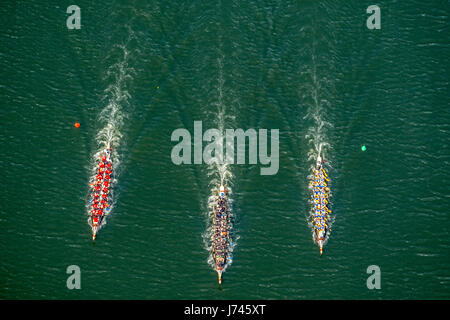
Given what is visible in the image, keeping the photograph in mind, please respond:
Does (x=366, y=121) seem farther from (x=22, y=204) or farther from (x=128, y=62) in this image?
(x=22, y=204)

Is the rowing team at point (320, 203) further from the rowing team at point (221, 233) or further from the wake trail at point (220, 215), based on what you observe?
the rowing team at point (221, 233)

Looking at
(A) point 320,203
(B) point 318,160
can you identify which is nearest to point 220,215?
(A) point 320,203

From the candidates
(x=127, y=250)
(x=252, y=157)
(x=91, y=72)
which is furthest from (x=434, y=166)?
(x=91, y=72)

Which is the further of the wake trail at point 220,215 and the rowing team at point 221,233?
the wake trail at point 220,215

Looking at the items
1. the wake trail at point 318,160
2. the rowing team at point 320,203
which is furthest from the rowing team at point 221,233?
the rowing team at point 320,203

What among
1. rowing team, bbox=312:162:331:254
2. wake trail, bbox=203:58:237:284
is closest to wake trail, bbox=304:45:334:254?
rowing team, bbox=312:162:331:254

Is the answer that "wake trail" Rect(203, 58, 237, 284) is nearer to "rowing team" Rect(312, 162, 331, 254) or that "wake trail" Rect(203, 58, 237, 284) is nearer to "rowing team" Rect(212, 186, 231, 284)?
"rowing team" Rect(212, 186, 231, 284)
